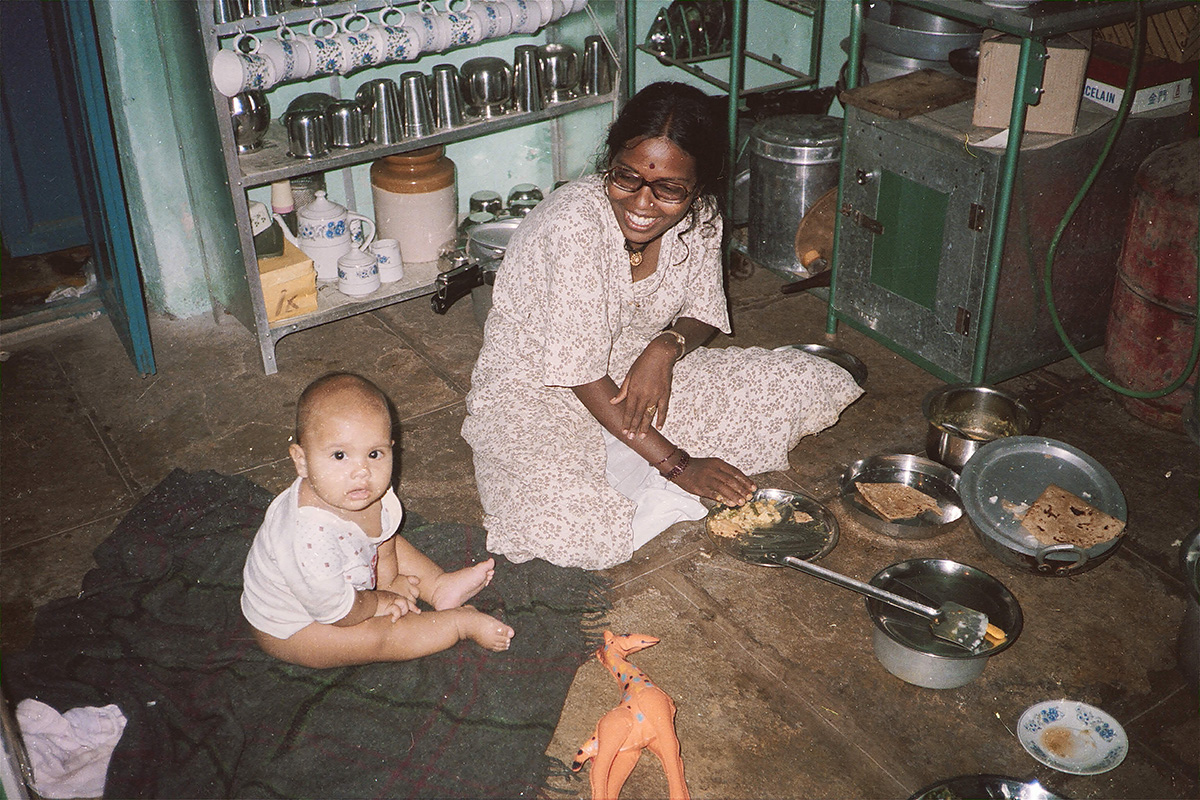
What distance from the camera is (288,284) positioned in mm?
3730

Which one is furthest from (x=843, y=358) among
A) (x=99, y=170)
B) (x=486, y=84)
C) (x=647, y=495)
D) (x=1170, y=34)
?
(x=99, y=170)

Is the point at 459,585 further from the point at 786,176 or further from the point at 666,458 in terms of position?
the point at 786,176

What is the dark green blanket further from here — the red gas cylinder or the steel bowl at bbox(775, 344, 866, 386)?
the red gas cylinder

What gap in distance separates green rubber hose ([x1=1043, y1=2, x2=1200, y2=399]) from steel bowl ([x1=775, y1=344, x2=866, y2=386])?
0.64m

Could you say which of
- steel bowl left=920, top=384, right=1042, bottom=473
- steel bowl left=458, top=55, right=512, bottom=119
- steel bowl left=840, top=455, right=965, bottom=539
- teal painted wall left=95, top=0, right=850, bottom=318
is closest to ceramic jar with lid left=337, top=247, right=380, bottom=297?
teal painted wall left=95, top=0, right=850, bottom=318

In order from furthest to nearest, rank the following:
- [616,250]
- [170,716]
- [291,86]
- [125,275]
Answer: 1. [291,86]
2. [125,275]
3. [616,250]
4. [170,716]

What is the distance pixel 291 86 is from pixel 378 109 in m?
0.57

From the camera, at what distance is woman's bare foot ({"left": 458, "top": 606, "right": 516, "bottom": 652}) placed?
240 centimetres

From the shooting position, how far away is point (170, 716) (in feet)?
7.44

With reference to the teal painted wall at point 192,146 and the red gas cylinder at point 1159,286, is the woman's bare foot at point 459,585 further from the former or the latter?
the red gas cylinder at point 1159,286

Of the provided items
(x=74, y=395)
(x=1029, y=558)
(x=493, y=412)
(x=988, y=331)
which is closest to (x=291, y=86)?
(x=74, y=395)

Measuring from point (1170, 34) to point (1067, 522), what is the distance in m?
2.52

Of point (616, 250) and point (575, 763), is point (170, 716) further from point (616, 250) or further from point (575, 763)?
point (616, 250)

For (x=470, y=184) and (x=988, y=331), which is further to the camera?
(x=470, y=184)
